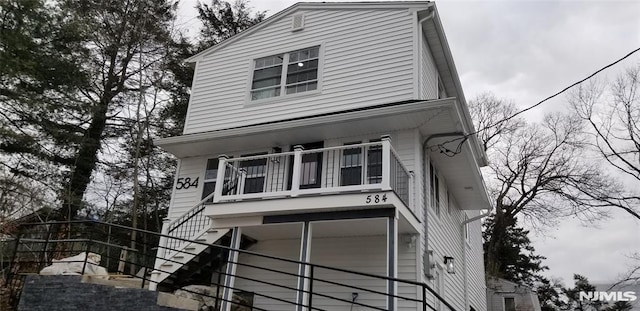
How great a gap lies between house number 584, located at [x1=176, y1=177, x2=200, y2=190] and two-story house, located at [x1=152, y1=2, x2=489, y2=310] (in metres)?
0.03

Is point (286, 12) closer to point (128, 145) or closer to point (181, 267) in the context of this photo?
point (181, 267)

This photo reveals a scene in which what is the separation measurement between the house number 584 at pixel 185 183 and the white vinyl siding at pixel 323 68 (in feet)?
4.58

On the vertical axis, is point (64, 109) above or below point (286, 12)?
below

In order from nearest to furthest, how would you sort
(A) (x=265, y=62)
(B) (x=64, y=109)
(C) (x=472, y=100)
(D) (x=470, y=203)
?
(A) (x=265, y=62) → (D) (x=470, y=203) → (B) (x=64, y=109) → (C) (x=472, y=100)

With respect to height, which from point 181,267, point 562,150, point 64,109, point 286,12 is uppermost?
point 562,150

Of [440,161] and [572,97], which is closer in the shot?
[440,161]

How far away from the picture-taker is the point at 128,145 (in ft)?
62.0

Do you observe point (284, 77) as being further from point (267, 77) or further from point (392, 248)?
point (392, 248)

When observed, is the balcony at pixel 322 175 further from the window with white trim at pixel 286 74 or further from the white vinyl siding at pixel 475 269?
the white vinyl siding at pixel 475 269

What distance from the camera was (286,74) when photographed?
11508 millimetres

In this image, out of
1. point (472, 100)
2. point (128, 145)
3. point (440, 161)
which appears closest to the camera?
point (440, 161)

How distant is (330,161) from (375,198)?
2284mm

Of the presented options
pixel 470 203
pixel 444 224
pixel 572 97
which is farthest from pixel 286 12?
pixel 572 97

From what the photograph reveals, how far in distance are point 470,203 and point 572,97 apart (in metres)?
9.29
